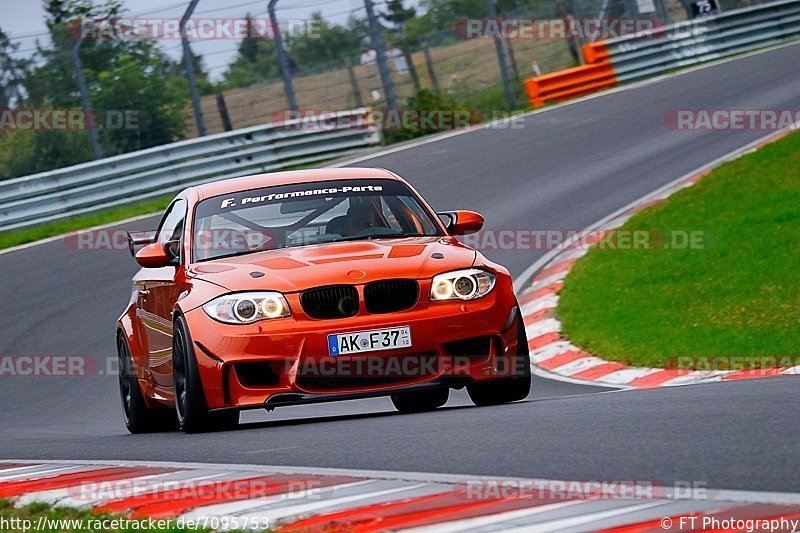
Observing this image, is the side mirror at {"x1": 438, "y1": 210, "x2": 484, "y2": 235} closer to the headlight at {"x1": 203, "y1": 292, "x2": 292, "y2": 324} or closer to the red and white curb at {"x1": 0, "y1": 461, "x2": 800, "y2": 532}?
the headlight at {"x1": 203, "y1": 292, "x2": 292, "y2": 324}

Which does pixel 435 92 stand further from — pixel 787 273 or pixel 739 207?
pixel 787 273

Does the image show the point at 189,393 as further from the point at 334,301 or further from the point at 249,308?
the point at 334,301

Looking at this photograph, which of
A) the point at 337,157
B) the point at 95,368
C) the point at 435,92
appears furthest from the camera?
the point at 435,92

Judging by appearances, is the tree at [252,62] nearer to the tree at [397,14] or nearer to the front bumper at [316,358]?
the tree at [397,14]

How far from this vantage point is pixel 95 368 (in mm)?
13312

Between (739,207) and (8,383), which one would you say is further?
(739,207)

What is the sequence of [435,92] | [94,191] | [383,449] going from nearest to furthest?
[383,449] < [94,191] < [435,92]

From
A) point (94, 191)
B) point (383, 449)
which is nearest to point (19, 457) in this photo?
point (383, 449)

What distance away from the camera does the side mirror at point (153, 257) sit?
8.60 metres

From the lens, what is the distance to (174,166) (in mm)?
21734

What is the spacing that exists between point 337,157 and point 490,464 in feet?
59.0

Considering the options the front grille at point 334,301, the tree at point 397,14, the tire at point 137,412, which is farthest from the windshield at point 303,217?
the tree at point 397,14

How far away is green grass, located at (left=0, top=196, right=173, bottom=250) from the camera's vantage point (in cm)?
1984

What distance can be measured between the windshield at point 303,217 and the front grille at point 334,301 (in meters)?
1.00
